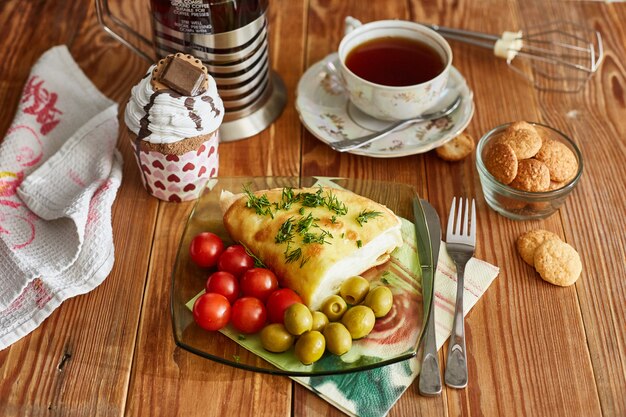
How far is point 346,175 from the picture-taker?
156 centimetres

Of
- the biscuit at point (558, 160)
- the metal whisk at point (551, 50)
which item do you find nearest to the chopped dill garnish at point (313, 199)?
the biscuit at point (558, 160)

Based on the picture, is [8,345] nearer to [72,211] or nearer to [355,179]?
[72,211]

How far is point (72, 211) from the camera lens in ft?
4.50

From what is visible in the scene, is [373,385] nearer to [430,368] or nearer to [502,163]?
[430,368]

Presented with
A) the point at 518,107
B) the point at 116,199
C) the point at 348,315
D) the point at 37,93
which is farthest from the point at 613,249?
the point at 37,93

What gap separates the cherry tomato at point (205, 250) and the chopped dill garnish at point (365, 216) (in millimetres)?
251

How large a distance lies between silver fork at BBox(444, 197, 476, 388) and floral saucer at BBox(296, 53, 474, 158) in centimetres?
17

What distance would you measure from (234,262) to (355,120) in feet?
1.78

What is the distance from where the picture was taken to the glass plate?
3.70ft

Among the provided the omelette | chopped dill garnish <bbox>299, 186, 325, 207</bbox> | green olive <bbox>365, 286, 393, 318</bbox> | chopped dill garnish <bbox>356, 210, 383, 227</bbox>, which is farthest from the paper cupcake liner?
green olive <bbox>365, 286, 393, 318</bbox>

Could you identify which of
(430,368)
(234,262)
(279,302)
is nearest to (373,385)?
(430,368)

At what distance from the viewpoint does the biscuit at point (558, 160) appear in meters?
1.41

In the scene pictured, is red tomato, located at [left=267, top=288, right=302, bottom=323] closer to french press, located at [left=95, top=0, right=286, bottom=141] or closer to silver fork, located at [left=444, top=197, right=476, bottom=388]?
silver fork, located at [left=444, top=197, right=476, bottom=388]

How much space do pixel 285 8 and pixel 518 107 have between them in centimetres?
71
